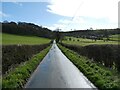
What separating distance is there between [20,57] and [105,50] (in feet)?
43.2

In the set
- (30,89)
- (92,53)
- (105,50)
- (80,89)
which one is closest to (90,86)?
(80,89)

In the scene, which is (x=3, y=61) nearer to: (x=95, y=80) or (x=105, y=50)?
(x=105, y=50)

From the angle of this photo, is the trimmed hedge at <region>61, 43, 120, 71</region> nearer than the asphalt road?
No

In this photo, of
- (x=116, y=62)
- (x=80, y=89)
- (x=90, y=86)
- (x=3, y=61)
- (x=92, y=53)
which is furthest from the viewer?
(x=92, y=53)

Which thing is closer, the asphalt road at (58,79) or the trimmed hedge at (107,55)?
the asphalt road at (58,79)

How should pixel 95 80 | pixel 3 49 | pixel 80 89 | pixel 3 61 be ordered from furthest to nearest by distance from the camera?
1. pixel 3 49
2. pixel 3 61
3. pixel 95 80
4. pixel 80 89

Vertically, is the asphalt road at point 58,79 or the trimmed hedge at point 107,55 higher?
the trimmed hedge at point 107,55

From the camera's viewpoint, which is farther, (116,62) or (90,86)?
(116,62)

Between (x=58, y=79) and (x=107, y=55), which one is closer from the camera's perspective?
(x=58, y=79)

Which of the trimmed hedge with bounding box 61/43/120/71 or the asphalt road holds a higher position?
the trimmed hedge with bounding box 61/43/120/71

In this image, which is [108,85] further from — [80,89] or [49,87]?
[49,87]

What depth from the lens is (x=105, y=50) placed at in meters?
31.7

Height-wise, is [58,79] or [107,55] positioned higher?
[107,55]

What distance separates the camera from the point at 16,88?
1448 cm
